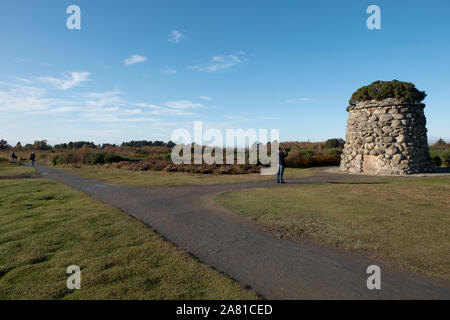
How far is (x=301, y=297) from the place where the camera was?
3736mm

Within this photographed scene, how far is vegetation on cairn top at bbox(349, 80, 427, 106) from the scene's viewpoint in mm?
18500

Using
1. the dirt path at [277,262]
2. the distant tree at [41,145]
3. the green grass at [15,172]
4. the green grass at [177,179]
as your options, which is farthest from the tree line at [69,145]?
the dirt path at [277,262]

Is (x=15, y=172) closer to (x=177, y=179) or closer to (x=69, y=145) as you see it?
(x=177, y=179)

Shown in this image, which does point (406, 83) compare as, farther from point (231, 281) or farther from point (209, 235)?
point (231, 281)

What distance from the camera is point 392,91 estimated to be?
19.0 meters

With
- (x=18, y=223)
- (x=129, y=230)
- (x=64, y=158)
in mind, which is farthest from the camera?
(x=64, y=158)

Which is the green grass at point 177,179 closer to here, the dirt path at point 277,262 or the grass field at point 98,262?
the dirt path at point 277,262

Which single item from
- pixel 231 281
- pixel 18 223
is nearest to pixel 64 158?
pixel 18 223

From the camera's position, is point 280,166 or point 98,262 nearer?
point 98,262

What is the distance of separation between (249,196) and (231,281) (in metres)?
7.19

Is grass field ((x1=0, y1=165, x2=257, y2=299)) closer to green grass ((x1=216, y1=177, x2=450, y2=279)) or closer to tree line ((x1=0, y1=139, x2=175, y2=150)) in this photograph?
green grass ((x1=216, y1=177, x2=450, y2=279))

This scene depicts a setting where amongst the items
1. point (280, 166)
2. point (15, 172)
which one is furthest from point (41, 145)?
point (280, 166)

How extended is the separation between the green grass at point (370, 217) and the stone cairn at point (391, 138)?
649 cm

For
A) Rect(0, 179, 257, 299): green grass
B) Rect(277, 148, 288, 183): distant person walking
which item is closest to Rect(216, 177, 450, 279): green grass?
Rect(0, 179, 257, 299): green grass
